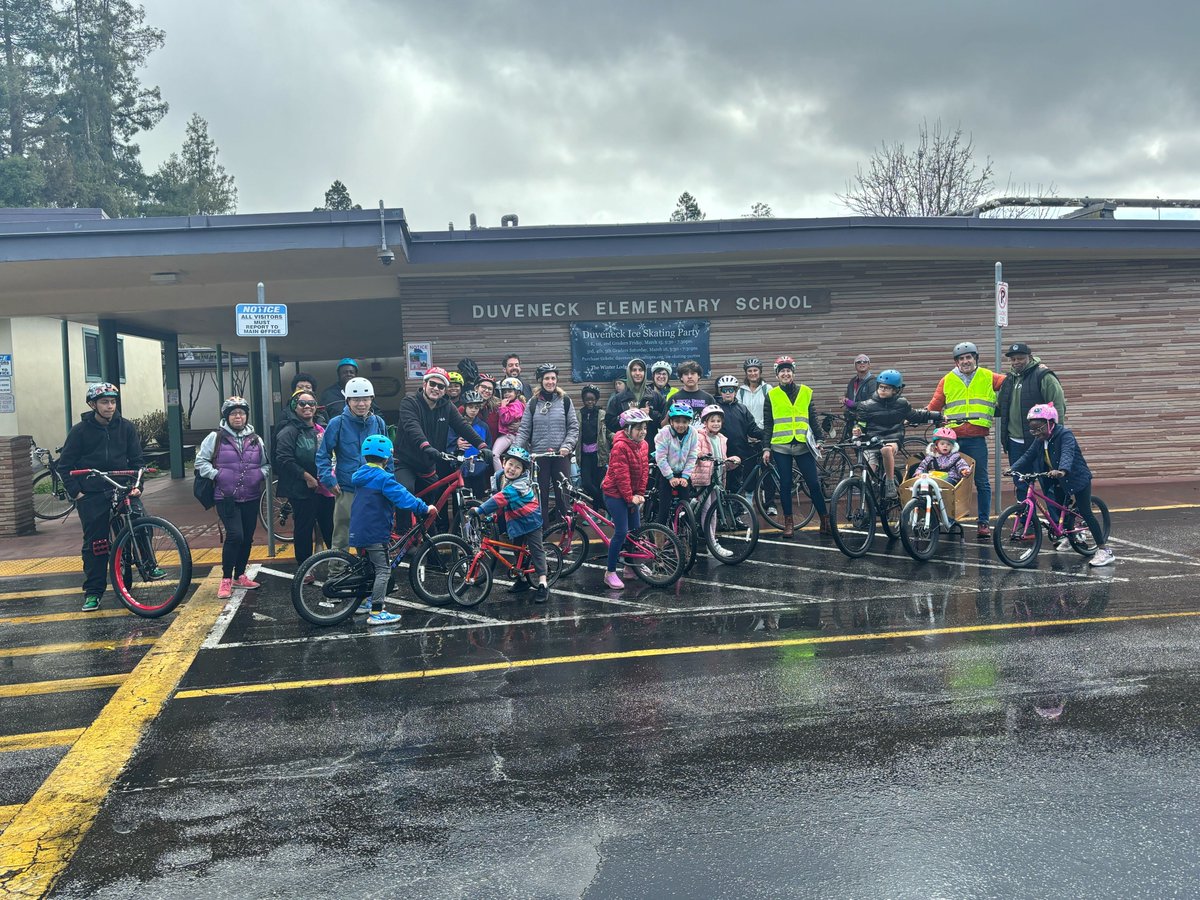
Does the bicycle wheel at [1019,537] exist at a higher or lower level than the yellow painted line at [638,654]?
higher

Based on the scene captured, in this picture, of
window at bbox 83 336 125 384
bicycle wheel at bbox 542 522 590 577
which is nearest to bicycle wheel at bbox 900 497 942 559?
bicycle wheel at bbox 542 522 590 577

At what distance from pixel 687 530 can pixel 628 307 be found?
6.32 meters

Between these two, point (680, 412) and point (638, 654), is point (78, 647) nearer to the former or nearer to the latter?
point (638, 654)

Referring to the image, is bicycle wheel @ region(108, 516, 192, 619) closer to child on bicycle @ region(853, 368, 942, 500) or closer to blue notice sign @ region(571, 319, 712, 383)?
child on bicycle @ region(853, 368, 942, 500)

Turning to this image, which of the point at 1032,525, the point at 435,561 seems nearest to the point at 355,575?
the point at 435,561

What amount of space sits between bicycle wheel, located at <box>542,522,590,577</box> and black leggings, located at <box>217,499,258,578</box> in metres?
2.78

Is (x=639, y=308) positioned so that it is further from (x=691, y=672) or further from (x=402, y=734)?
(x=402, y=734)

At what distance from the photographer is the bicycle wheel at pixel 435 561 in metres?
8.00

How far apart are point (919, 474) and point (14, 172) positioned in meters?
49.3

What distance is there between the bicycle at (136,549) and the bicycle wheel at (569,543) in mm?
3207

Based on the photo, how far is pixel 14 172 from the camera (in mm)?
45344

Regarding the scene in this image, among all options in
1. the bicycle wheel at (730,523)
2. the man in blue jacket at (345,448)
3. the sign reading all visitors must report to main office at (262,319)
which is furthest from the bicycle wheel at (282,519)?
the bicycle wheel at (730,523)

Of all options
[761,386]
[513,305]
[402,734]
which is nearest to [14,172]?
[513,305]

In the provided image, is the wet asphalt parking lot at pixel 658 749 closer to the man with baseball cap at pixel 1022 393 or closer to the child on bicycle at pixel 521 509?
the child on bicycle at pixel 521 509
